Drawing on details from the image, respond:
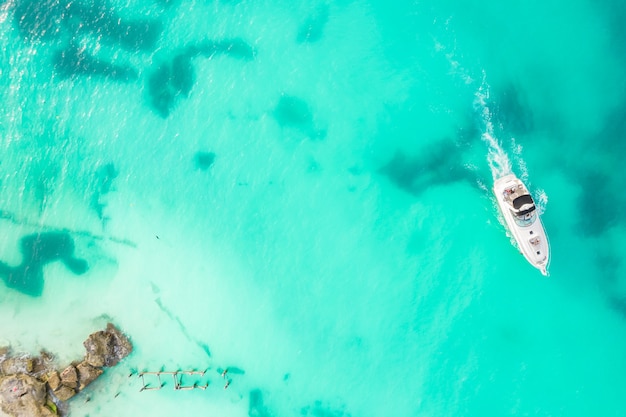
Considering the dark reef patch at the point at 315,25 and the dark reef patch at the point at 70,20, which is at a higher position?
the dark reef patch at the point at 315,25

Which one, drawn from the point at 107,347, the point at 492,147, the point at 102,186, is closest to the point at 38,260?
the point at 102,186

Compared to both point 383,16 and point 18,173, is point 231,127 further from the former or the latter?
point 18,173

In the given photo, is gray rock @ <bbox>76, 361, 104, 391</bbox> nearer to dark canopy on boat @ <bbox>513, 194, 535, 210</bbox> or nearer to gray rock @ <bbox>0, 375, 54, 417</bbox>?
gray rock @ <bbox>0, 375, 54, 417</bbox>

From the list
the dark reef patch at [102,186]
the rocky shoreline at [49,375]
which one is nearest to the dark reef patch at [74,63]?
the dark reef patch at [102,186]

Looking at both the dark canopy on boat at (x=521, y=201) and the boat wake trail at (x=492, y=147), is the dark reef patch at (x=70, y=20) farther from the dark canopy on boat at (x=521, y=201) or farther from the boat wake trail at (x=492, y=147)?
the dark canopy on boat at (x=521, y=201)

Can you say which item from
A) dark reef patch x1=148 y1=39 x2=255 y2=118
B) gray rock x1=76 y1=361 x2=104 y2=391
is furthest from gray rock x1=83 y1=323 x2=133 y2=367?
dark reef patch x1=148 y1=39 x2=255 y2=118

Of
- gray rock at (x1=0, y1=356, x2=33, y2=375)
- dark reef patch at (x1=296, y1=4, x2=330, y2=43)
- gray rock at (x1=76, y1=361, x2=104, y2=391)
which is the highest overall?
dark reef patch at (x1=296, y1=4, x2=330, y2=43)
